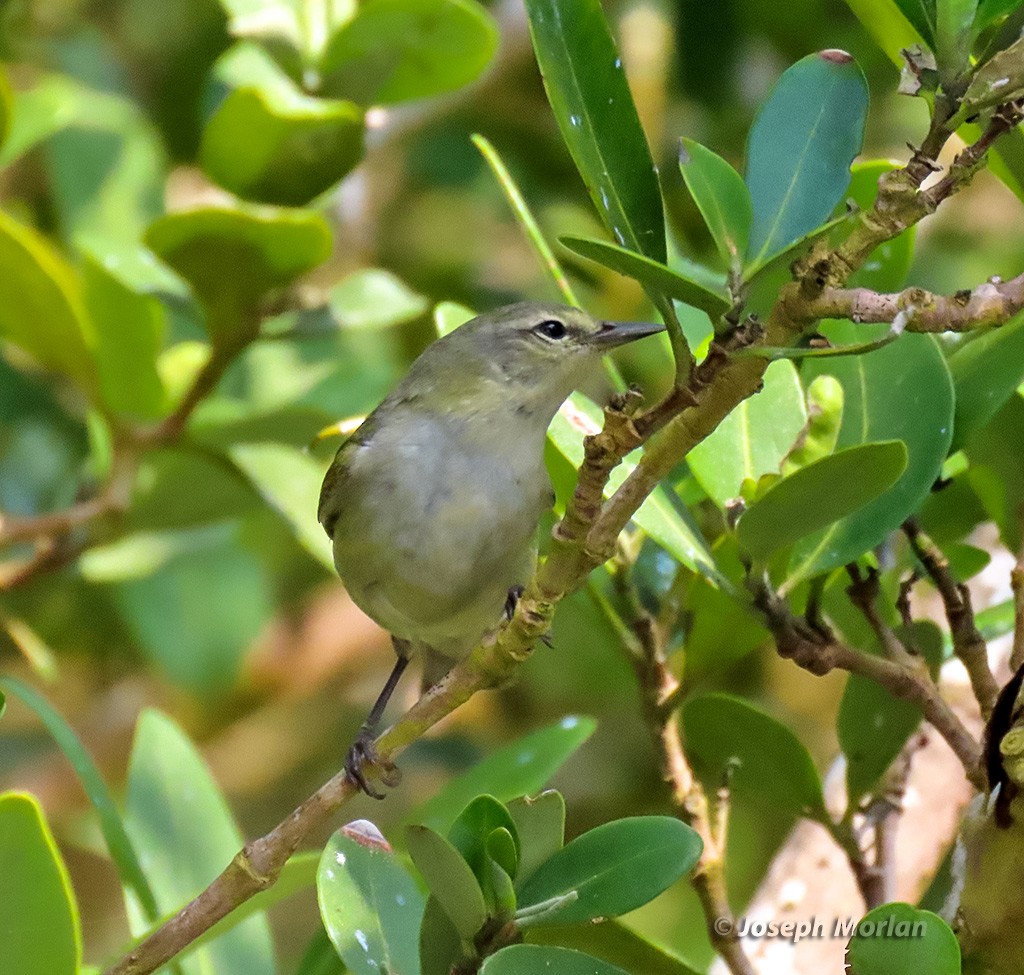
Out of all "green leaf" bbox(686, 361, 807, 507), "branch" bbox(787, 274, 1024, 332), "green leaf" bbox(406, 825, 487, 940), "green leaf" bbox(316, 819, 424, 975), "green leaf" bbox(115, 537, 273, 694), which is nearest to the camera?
"branch" bbox(787, 274, 1024, 332)

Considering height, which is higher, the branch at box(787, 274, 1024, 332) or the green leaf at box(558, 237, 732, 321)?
the green leaf at box(558, 237, 732, 321)

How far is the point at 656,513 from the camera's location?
1485 millimetres

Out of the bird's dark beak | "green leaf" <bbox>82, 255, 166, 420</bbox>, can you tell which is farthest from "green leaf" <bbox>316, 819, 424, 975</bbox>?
"green leaf" <bbox>82, 255, 166, 420</bbox>

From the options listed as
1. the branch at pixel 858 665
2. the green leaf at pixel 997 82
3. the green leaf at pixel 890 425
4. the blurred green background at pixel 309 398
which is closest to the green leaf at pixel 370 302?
the blurred green background at pixel 309 398

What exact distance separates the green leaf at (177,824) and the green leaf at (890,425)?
0.98m

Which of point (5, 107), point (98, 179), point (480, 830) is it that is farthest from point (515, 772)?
point (98, 179)

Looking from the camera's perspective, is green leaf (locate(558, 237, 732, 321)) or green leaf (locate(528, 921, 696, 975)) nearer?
green leaf (locate(558, 237, 732, 321))

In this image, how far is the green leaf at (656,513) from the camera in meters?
1.46

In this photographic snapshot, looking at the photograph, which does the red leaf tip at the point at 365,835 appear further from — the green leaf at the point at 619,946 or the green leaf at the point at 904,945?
the green leaf at the point at 904,945

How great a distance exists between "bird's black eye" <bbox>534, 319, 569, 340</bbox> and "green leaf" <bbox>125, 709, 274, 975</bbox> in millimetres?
864

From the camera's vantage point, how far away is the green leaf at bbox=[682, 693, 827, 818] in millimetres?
1620

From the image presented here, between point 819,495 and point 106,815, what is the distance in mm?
987

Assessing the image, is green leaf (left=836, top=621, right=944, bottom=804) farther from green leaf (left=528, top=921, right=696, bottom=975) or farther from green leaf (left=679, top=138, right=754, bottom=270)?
green leaf (left=679, top=138, right=754, bottom=270)

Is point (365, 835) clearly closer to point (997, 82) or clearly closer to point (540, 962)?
point (540, 962)
